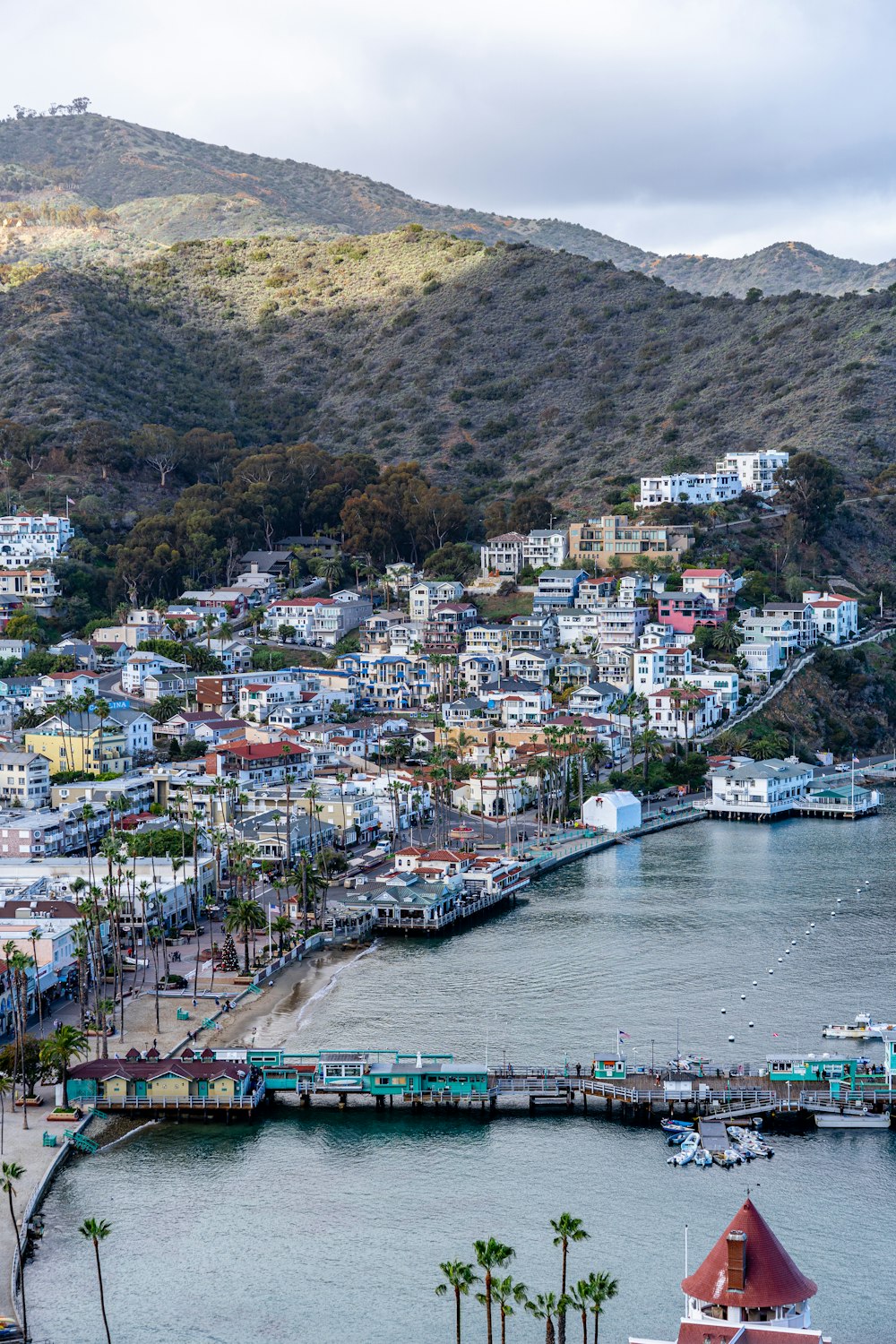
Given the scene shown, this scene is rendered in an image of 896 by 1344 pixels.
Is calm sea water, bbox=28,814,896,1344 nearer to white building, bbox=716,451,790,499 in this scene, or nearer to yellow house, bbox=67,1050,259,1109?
yellow house, bbox=67,1050,259,1109

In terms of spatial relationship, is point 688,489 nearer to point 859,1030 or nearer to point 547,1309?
point 859,1030

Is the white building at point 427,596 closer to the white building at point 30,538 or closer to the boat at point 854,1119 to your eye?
the white building at point 30,538

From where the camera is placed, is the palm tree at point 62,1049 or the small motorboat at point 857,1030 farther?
the small motorboat at point 857,1030

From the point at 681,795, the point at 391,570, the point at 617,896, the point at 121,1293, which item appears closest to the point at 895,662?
the point at 681,795

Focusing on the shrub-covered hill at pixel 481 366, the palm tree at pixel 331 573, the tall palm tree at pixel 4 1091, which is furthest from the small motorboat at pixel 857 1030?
the shrub-covered hill at pixel 481 366

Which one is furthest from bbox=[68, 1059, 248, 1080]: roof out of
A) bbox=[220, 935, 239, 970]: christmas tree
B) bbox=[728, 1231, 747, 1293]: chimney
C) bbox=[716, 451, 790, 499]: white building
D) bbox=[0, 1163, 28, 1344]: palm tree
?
bbox=[716, 451, 790, 499]: white building

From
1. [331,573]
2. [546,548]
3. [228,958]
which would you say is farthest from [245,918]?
[546,548]
